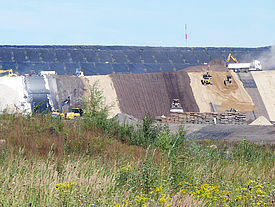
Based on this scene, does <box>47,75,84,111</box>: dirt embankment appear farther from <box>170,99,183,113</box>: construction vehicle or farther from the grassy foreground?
the grassy foreground

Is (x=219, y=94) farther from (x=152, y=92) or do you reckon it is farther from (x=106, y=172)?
(x=106, y=172)

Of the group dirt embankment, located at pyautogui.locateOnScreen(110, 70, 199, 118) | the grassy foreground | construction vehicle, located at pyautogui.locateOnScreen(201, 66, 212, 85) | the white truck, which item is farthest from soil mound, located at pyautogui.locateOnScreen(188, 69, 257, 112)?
the grassy foreground

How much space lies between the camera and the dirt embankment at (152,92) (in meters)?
39.5

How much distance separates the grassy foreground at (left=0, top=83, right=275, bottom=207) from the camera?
5.76 m

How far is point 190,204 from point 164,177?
79.0 inches

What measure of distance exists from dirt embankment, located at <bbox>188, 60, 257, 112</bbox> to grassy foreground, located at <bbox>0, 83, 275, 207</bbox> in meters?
28.6

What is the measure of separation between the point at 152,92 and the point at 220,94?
28.8 ft

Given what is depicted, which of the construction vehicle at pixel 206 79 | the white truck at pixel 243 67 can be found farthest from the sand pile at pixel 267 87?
the construction vehicle at pixel 206 79

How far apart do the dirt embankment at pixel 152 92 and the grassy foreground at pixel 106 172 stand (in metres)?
25.6

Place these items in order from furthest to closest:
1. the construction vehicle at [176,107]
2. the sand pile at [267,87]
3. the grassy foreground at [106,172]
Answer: the sand pile at [267,87]
the construction vehicle at [176,107]
the grassy foreground at [106,172]

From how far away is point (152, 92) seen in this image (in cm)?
4209

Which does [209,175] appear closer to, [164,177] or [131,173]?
[164,177]

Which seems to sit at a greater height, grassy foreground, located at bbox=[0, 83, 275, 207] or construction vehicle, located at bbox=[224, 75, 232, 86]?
construction vehicle, located at bbox=[224, 75, 232, 86]

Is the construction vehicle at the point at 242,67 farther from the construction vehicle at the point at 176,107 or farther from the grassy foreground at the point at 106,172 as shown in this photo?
the grassy foreground at the point at 106,172
